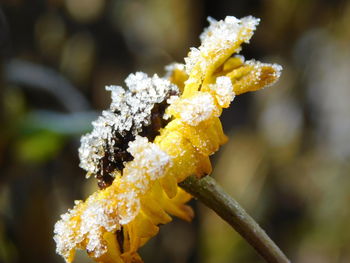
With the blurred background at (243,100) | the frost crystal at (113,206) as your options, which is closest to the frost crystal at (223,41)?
the frost crystal at (113,206)

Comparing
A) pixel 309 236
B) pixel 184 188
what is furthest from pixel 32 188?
pixel 309 236

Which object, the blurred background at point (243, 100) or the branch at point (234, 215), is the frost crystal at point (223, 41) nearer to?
the branch at point (234, 215)

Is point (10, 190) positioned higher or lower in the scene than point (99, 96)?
lower

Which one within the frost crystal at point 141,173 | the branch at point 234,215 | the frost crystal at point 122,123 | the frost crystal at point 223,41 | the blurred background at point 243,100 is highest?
the blurred background at point 243,100

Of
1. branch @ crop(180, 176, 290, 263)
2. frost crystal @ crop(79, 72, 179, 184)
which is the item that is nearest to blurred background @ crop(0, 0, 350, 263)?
frost crystal @ crop(79, 72, 179, 184)

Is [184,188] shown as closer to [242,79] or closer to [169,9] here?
[242,79]

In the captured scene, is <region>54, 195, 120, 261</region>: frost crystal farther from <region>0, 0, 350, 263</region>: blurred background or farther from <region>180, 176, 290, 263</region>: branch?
<region>0, 0, 350, 263</region>: blurred background
